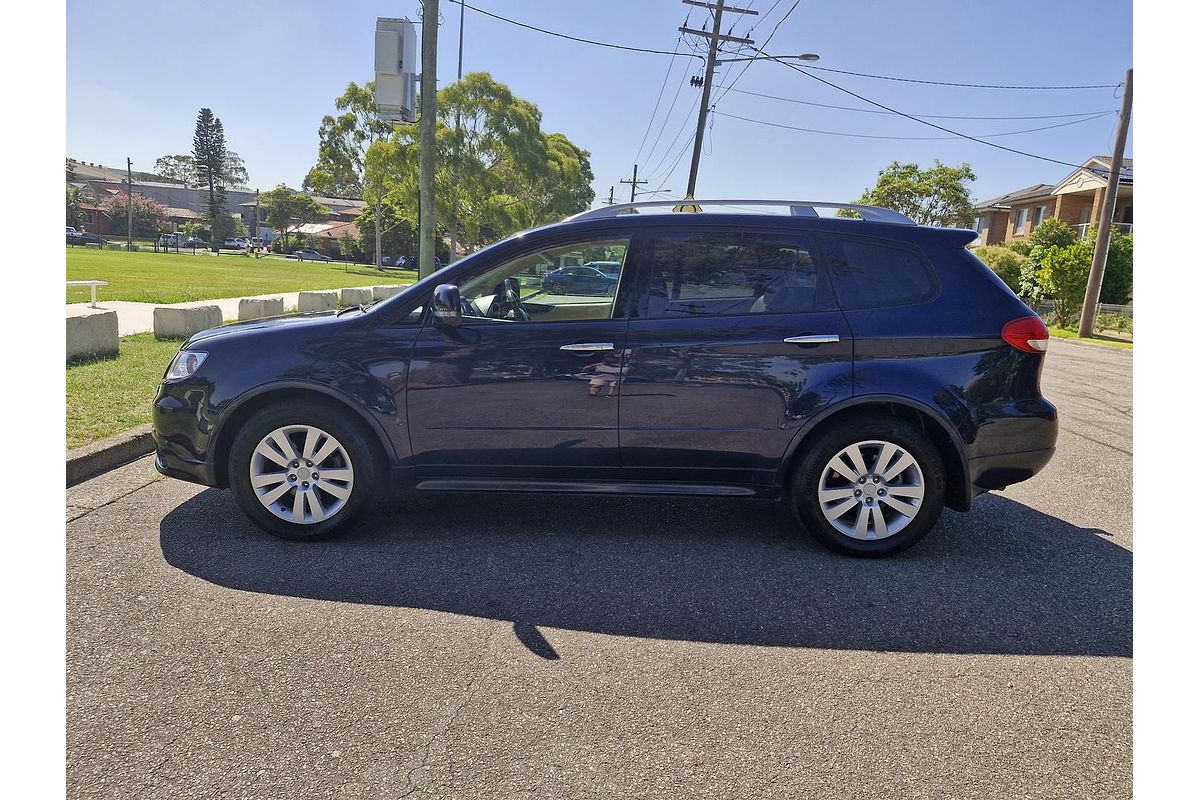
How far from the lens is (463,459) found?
425cm

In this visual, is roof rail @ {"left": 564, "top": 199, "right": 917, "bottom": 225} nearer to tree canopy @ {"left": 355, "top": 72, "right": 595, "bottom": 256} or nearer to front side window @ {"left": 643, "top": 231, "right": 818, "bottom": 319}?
front side window @ {"left": 643, "top": 231, "right": 818, "bottom": 319}

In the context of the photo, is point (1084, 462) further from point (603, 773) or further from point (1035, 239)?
point (1035, 239)

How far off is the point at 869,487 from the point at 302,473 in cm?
301

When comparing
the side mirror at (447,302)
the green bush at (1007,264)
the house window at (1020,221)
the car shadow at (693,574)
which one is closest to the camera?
the car shadow at (693,574)

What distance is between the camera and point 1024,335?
411 centimetres

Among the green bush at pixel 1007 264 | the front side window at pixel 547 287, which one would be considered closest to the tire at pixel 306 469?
the front side window at pixel 547 287

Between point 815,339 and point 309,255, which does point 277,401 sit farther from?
point 309,255

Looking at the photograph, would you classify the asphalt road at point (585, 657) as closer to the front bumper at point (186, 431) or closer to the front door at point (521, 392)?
the front bumper at point (186, 431)

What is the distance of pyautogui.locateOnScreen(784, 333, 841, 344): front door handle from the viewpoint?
4.09m

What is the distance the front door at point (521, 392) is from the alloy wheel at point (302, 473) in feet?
1.39

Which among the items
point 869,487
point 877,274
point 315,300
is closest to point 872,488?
point 869,487

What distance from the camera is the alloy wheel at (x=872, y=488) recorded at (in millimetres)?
4133

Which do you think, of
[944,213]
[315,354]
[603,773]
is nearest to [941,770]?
[603,773]

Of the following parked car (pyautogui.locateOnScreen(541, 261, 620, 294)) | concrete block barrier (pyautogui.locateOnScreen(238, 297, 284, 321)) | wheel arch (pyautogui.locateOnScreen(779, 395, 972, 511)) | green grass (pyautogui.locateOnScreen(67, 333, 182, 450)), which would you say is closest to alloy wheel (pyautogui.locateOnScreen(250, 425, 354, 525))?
parked car (pyautogui.locateOnScreen(541, 261, 620, 294))
